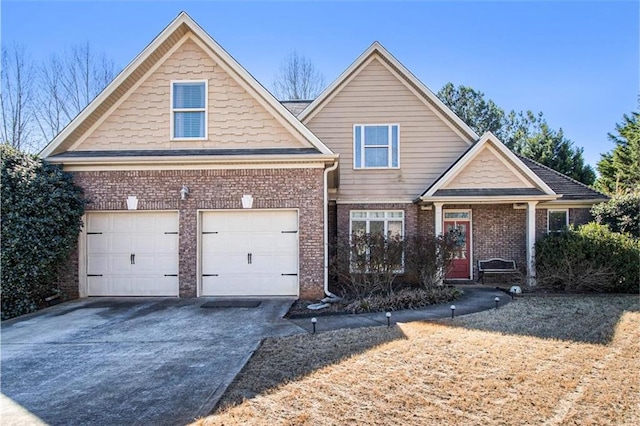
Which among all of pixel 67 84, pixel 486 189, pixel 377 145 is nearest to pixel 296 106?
pixel 377 145

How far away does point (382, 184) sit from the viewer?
13.6m

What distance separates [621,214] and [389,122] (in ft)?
31.3

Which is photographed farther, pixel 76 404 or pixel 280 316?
pixel 280 316

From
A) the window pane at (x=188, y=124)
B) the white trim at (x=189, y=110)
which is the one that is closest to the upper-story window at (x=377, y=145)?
the white trim at (x=189, y=110)

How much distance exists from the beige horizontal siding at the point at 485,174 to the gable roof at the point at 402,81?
1.36 m

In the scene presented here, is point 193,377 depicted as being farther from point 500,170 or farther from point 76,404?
point 500,170

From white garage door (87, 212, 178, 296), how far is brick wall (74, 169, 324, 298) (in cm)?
36

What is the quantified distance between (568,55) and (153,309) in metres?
16.5

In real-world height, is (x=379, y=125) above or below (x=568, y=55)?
below

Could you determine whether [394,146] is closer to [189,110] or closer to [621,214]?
[189,110]

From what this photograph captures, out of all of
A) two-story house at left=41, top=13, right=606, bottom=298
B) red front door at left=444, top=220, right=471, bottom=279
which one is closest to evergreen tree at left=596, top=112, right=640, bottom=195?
red front door at left=444, top=220, right=471, bottom=279

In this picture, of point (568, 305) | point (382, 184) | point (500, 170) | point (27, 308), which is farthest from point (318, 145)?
point (27, 308)

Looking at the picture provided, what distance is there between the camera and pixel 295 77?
92.5 ft

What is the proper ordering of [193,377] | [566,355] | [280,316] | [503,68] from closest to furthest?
[193,377]
[566,355]
[280,316]
[503,68]
